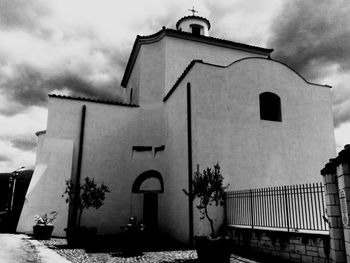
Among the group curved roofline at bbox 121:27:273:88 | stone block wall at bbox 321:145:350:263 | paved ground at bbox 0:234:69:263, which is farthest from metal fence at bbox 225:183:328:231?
curved roofline at bbox 121:27:273:88

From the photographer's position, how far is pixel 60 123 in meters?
16.4

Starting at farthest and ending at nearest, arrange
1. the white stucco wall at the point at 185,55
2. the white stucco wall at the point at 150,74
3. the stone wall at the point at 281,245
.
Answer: the white stucco wall at the point at 150,74 → the white stucco wall at the point at 185,55 → the stone wall at the point at 281,245

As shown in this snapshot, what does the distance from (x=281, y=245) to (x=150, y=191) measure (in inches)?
340

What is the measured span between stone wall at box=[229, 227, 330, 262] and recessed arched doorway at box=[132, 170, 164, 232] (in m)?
6.09

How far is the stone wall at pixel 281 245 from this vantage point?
7414mm

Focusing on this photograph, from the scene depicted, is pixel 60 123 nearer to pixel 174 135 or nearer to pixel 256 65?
pixel 174 135

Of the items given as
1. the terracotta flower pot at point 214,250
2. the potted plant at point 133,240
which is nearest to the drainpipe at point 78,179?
the potted plant at point 133,240

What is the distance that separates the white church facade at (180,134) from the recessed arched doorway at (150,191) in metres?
0.05

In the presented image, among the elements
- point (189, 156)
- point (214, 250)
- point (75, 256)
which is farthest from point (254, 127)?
point (75, 256)

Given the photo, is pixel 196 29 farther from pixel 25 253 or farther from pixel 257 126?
pixel 25 253

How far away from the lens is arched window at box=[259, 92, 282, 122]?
13969mm

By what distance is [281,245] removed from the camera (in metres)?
8.52

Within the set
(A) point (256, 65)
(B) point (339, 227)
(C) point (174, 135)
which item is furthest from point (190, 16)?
(B) point (339, 227)

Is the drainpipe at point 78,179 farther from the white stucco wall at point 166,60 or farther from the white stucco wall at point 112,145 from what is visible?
the white stucco wall at point 166,60
